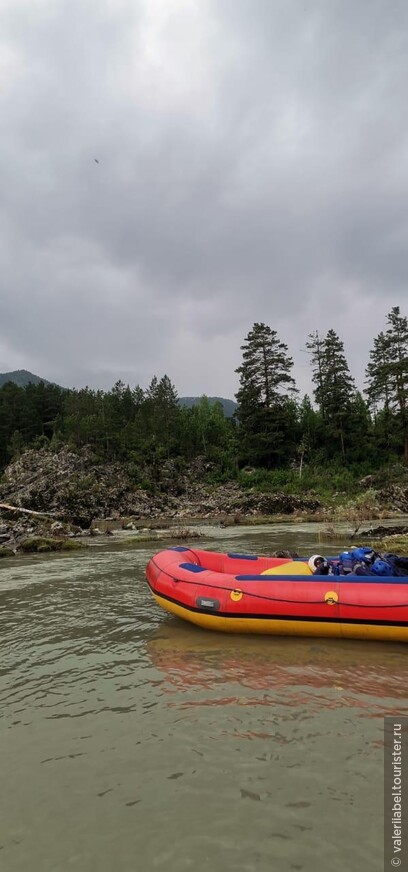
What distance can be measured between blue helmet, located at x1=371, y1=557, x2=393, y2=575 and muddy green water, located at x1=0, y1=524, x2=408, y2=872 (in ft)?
3.42

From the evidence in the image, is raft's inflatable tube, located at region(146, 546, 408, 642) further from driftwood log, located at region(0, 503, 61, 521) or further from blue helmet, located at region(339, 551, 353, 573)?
driftwood log, located at region(0, 503, 61, 521)

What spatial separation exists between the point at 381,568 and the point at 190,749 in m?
4.05

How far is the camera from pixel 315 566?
24.4 ft

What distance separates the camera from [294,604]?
6.41 m

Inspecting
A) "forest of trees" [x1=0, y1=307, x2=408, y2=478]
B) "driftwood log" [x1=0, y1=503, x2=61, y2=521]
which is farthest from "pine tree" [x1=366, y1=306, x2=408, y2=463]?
"driftwood log" [x1=0, y1=503, x2=61, y2=521]

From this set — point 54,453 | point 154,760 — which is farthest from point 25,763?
point 54,453

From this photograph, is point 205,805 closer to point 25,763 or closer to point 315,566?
point 25,763

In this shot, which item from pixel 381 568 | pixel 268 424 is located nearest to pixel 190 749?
pixel 381 568

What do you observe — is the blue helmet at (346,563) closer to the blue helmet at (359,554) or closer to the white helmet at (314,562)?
the blue helmet at (359,554)

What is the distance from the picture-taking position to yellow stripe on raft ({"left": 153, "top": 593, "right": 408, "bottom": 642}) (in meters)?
6.14

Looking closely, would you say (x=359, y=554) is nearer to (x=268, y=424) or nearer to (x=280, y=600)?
(x=280, y=600)

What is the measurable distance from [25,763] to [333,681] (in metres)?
2.99

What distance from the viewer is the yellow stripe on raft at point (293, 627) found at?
6145mm

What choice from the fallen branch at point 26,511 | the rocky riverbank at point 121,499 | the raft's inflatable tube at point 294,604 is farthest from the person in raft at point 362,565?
the fallen branch at point 26,511
